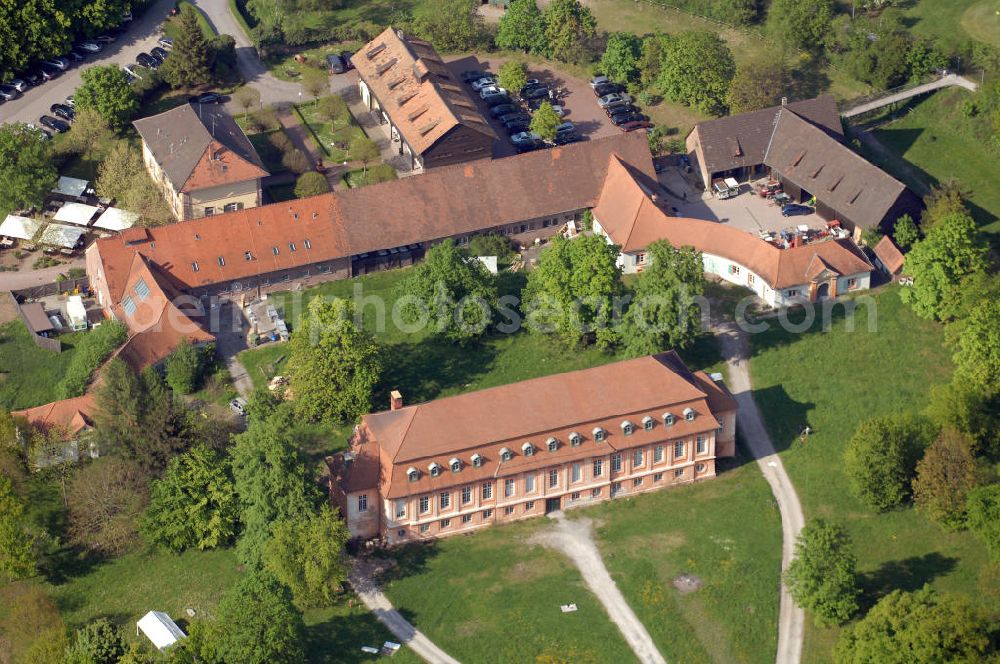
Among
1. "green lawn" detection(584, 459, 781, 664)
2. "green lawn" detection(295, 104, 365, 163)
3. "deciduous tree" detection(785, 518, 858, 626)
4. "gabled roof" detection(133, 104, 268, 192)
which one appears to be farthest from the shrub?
"deciduous tree" detection(785, 518, 858, 626)

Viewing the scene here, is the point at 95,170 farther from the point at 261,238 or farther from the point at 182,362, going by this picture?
the point at 182,362

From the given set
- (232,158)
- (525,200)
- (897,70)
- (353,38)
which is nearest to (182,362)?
(232,158)

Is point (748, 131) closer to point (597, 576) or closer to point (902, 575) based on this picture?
point (902, 575)

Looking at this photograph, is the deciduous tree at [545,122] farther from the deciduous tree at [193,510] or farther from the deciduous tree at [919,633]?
the deciduous tree at [919,633]

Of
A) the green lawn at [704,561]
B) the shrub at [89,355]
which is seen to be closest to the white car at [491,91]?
the shrub at [89,355]

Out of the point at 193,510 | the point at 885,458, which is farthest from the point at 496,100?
the point at 885,458
